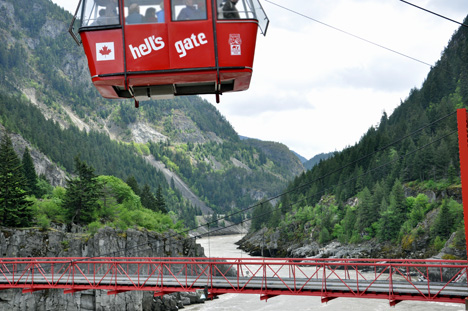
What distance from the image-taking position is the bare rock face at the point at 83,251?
45.9m

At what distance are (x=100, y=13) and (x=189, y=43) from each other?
2.47 meters

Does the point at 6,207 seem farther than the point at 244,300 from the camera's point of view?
No

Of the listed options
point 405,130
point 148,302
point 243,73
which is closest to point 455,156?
point 405,130

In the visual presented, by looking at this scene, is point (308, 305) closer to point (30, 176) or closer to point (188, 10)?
point (188, 10)

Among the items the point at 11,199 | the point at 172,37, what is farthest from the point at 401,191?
the point at 172,37

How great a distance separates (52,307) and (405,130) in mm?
109638

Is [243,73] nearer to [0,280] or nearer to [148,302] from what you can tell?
[0,280]

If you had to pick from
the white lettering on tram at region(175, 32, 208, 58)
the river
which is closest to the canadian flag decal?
the white lettering on tram at region(175, 32, 208, 58)

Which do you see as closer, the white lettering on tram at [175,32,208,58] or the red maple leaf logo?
the white lettering on tram at [175,32,208,58]

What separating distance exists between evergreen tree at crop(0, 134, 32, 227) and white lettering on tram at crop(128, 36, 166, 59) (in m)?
44.0

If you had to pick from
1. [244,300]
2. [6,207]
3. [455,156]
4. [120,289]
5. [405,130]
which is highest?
[405,130]

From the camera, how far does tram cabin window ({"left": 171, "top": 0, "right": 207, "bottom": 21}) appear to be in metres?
14.0

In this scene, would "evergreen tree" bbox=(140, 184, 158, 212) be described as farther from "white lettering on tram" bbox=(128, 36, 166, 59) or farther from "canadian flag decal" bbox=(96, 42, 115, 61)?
"white lettering on tram" bbox=(128, 36, 166, 59)

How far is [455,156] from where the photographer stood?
107625mm
